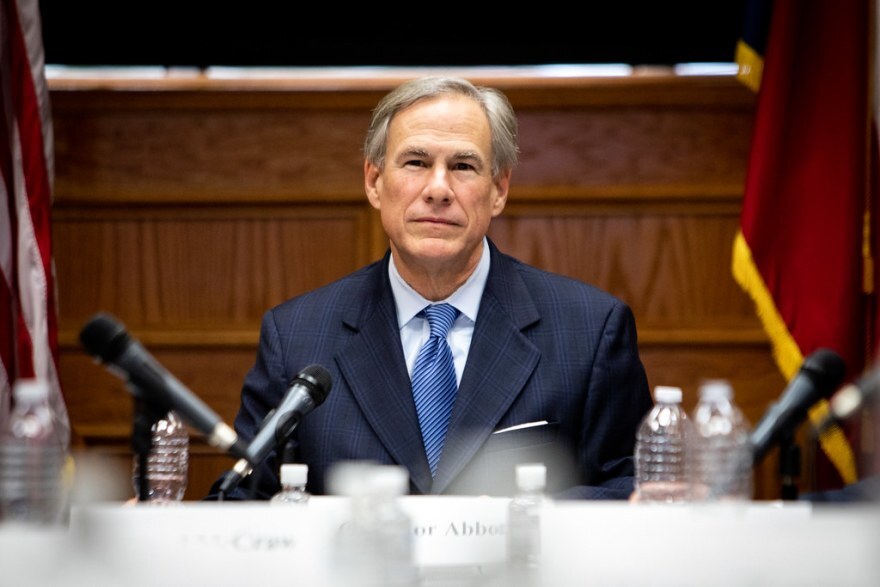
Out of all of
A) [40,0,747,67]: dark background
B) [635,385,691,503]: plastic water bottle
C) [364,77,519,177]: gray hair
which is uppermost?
[40,0,747,67]: dark background

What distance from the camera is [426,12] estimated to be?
3965mm

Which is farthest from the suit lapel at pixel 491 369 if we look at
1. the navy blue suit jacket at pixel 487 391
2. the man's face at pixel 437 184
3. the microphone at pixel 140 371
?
the microphone at pixel 140 371

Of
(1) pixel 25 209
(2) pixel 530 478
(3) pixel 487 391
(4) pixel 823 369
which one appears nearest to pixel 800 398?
(4) pixel 823 369

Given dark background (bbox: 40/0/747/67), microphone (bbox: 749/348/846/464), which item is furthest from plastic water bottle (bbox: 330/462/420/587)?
dark background (bbox: 40/0/747/67)

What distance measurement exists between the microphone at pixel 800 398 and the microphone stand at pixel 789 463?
31 mm

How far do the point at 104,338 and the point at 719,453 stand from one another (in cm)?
89

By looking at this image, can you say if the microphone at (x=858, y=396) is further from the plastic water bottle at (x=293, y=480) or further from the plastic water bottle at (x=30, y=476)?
the plastic water bottle at (x=30, y=476)

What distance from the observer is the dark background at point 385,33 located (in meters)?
3.96

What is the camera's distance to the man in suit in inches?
95.0

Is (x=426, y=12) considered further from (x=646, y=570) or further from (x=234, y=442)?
(x=646, y=570)

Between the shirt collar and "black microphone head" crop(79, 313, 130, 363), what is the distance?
1127mm

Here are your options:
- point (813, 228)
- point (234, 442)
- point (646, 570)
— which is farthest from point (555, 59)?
point (646, 570)

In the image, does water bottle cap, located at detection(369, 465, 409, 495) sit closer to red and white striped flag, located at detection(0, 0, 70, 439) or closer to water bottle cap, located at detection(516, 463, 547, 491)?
water bottle cap, located at detection(516, 463, 547, 491)

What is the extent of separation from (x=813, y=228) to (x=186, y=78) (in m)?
2.32
